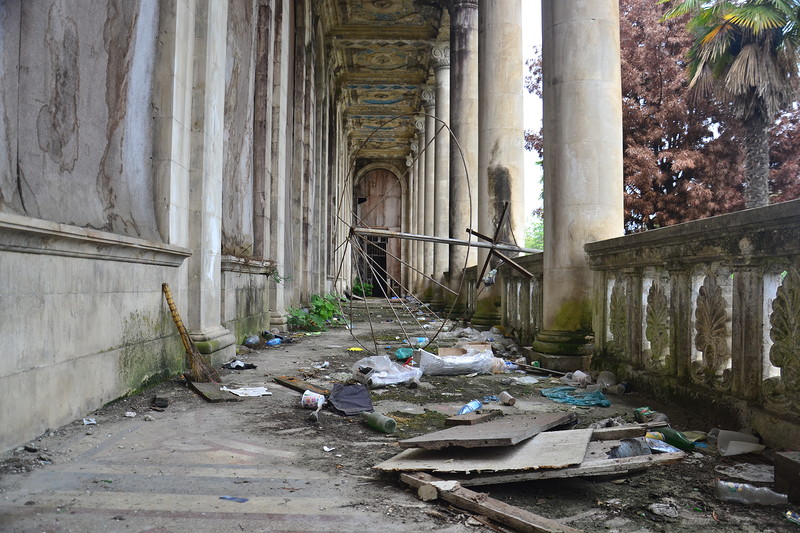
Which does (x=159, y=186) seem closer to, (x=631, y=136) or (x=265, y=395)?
(x=265, y=395)

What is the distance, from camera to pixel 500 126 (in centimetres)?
1096

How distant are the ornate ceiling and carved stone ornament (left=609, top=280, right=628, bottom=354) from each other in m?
10.8

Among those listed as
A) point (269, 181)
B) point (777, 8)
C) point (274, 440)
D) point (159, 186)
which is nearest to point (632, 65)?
point (777, 8)

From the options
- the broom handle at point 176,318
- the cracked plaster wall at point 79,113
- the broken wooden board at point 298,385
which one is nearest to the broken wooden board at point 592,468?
the broken wooden board at point 298,385

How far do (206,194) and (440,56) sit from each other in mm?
17451

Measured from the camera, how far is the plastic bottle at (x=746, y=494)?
245cm

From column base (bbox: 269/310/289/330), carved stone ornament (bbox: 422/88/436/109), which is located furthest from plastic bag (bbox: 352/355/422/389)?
carved stone ornament (bbox: 422/88/436/109)

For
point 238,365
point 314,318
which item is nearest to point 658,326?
point 238,365

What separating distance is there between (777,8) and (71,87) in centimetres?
1393

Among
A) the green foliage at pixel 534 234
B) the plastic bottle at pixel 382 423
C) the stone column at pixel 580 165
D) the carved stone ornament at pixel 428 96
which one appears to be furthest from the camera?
the green foliage at pixel 534 234

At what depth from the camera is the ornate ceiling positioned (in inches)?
810

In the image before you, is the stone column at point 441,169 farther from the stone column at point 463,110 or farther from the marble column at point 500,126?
the marble column at point 500,126

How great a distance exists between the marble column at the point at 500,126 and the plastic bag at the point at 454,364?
4397 millimetres

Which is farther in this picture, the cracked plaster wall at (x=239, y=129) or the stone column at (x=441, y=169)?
the stone column at (x=441, y=169)
